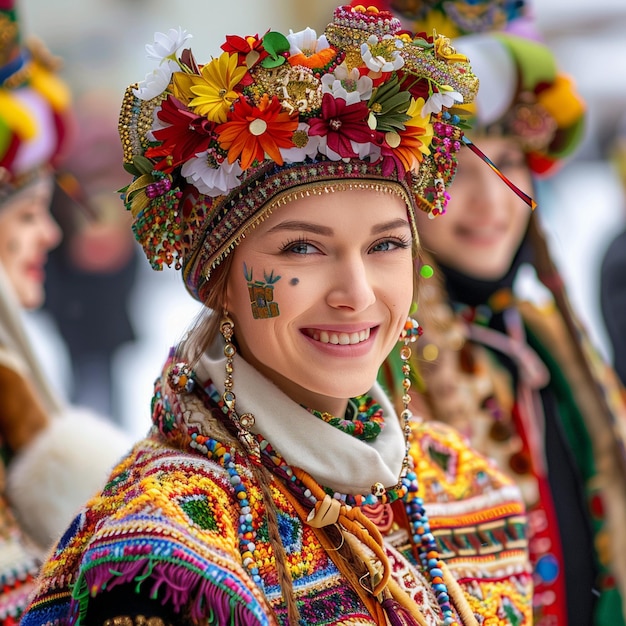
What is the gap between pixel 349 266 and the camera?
1764mm

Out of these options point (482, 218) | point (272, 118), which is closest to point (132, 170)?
point (272, 118)

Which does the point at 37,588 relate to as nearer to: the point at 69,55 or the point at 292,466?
the point at 292,466

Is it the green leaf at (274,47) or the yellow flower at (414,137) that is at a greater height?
the green leaf at (274,47)

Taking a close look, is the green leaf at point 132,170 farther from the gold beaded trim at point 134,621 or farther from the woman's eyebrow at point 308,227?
the gold beaded trim at point 134,621

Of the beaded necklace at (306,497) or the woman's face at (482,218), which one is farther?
the woman's face at (482,218)

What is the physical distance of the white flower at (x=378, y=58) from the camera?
171cm

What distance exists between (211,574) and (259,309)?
44 cm

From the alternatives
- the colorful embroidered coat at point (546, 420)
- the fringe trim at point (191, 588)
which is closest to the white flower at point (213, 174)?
the fringe trim at point (191, 588)

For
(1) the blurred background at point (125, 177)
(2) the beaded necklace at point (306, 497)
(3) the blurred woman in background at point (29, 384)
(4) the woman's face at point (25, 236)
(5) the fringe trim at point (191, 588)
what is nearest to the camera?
(5) the fringe trim at point (191, 588)

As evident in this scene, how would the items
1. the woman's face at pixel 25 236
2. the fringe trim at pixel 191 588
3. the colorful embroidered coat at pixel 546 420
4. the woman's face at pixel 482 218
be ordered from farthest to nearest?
the woman's face at pixel 25 236 < the woman's face at pixel 482 218 < the colorful embroidered coat at pixel 546 420 < the fringe trim at pixel 191 588

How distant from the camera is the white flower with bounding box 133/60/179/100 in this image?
69.1 inches

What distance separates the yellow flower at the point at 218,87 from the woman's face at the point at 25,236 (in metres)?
1.83

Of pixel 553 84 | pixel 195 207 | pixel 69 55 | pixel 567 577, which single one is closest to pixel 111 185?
pixel 69 55

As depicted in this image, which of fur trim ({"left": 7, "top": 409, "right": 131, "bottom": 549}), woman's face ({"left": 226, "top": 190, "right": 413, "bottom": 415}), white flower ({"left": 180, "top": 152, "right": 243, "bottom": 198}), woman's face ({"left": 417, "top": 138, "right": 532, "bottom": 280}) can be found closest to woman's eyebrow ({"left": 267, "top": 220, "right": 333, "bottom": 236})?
woman's face ({"left": 226, "top": 190, "right": 413, "bottom": 415})
